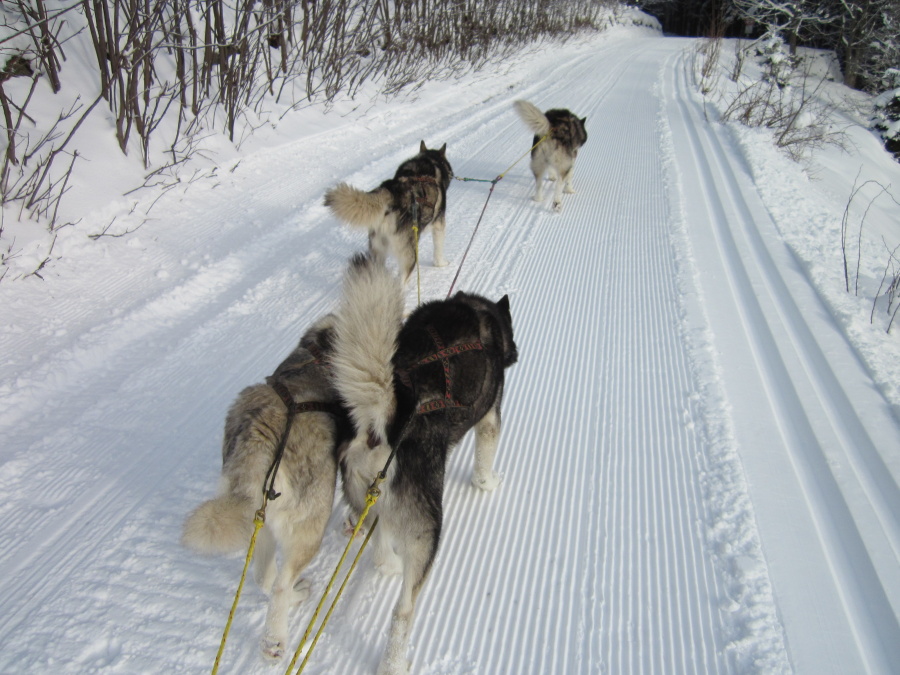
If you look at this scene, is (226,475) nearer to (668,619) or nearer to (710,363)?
(668,619)

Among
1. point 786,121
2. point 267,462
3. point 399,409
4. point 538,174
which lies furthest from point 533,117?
point 786,121

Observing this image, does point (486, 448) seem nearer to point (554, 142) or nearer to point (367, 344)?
point (367, 344)

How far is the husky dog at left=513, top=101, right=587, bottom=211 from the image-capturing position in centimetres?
579

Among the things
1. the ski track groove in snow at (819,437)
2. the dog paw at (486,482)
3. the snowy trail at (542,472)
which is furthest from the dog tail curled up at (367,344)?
the ski track groove in snow at (819,437)

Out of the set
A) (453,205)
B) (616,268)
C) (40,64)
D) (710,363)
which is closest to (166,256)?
(40,64)

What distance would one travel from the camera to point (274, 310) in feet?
12.4

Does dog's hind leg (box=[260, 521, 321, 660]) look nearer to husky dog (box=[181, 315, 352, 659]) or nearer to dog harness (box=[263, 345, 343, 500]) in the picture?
husky dog (box=[181, 315, 352, 659])

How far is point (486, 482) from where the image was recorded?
257 cm

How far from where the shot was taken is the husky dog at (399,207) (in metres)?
3.61

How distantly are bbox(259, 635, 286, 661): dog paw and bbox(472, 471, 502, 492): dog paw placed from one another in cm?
110

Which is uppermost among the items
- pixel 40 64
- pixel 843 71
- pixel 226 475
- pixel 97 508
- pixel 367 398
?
pixel 843 71

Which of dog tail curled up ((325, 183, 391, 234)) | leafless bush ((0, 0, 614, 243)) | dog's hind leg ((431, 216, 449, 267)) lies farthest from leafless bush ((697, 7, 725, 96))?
dog tail curled up ((325, 183, 391, 234))

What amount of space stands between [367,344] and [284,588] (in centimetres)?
88

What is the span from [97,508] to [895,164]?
1614 cm
